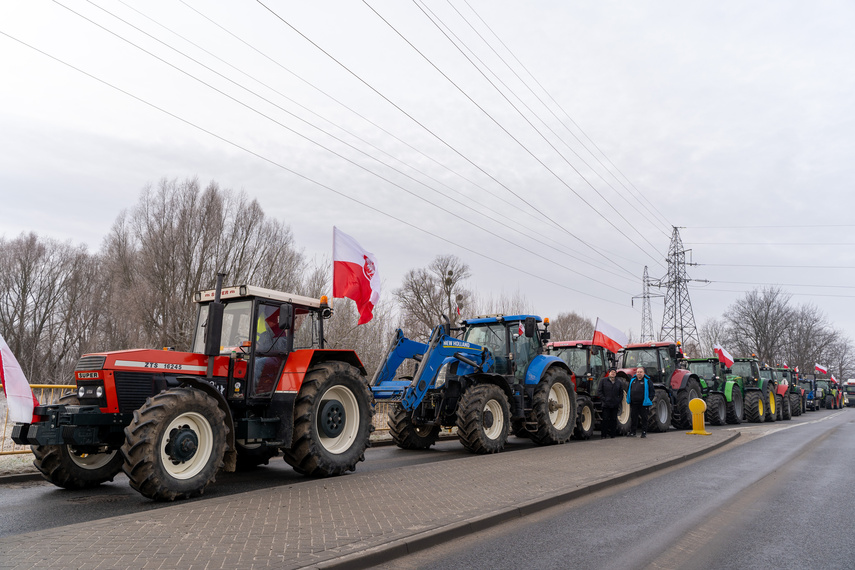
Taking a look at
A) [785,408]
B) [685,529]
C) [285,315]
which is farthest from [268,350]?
[785,408]

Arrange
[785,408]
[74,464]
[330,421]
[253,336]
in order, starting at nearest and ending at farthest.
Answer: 1. [74,464]
2. [253,336]
3. [330,421]
4. [785,408]

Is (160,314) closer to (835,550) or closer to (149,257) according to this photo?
(149,257)

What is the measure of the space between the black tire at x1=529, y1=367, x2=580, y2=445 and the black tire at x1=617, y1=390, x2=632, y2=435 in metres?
2.04

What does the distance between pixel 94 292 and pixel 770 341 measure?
63.7 m

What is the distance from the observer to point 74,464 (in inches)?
299

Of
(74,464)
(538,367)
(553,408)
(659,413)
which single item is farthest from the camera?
(659,413)

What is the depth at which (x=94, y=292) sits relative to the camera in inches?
1427

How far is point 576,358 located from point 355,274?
746cm

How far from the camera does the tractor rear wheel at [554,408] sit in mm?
12664

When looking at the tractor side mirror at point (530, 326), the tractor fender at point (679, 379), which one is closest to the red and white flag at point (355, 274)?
the tractor side mirror at point (530, 326)

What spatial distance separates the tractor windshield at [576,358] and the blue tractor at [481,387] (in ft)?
7.63

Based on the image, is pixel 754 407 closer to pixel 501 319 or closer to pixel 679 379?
pixel 679 379

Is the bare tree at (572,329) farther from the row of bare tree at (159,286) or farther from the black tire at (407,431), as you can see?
the black tire at (407,431)

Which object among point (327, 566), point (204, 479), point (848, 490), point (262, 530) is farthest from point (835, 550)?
point (204, 479)
